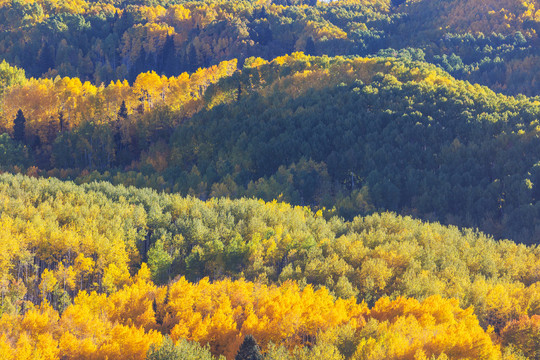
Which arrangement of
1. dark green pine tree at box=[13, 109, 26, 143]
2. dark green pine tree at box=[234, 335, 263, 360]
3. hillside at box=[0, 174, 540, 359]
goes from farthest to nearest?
dark green pine tree at box=[13, 109, 26, 143] < hillside at box=[0, 174, 540, 359] < dark green pine tree at box=[234, 335, 263, 360]

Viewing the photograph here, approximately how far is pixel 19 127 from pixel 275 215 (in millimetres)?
84432

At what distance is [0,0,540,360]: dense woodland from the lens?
61344 millimetres

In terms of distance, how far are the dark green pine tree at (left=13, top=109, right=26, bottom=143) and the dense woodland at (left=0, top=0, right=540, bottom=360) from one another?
Answer: 0.31 meters

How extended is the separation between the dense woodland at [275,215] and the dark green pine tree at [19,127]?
31cm

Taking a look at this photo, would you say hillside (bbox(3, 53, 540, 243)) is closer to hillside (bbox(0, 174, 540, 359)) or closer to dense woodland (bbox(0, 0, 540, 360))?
dense woodland (bbox(0, 0, 540, 360))

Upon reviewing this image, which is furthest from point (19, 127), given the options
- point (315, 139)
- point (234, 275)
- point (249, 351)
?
point (249, 351)

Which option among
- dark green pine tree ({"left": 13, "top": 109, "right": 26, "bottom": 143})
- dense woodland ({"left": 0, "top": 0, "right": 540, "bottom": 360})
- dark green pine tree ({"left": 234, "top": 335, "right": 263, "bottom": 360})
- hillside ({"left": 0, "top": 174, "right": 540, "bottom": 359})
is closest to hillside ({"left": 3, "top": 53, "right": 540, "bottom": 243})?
dense woodland ({"left": 0, "top": 0, "right": 540, "bottom": 360})

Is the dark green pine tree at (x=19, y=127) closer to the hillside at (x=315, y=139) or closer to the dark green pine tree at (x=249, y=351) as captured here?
the hillside at (x=315, y=139)

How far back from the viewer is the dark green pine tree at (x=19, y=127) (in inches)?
5856

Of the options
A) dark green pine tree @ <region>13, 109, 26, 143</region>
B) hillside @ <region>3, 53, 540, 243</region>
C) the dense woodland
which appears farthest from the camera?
dark green pine tree @ <region>13, 109, 26, 143</region>

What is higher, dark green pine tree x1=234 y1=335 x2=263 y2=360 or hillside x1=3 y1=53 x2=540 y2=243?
dark green pine tree x1=234 y1=335 x2=263 y2=360

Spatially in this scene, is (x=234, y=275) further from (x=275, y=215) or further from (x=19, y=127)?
(x=19, y=127)

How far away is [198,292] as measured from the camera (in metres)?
70.9

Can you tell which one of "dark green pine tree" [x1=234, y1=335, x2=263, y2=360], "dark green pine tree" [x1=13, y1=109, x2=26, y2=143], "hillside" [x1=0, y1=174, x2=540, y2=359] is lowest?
"dark green pine tree" [x1=13, y1=109, x2=26, y2=143]
